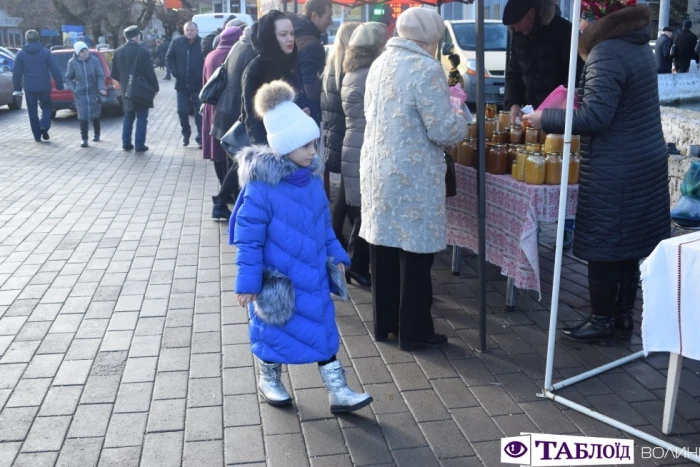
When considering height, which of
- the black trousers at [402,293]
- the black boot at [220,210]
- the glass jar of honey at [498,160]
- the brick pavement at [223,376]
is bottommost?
the brick pavement at [223,376]

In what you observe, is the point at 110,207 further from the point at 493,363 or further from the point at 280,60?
the point at 493,363

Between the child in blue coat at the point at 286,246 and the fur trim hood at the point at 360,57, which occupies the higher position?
the fur trim hood at the point at 360,57

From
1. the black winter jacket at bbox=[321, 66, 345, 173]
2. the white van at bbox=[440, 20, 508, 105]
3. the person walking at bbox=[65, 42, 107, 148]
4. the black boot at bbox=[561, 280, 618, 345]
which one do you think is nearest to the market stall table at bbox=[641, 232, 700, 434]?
the black boot at bbox=[561, 280, 618, 345]

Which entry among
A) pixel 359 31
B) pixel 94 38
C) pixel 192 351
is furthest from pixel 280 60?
pixel 94 38

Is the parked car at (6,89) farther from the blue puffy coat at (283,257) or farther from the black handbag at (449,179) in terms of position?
the blue puffy coat at (283,257)

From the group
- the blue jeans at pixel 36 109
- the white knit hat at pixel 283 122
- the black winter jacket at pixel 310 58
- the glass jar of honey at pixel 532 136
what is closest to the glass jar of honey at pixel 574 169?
the glass jar of honey at pixel 532 136

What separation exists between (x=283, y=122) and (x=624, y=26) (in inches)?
73.4

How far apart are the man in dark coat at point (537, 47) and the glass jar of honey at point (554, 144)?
0.84 metres

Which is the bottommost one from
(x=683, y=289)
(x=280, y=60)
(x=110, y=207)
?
(x=110, y=207)

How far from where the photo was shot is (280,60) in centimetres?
595

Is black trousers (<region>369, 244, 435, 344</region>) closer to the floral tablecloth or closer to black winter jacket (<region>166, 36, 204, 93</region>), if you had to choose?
the floral tablecloth

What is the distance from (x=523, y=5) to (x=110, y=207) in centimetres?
500

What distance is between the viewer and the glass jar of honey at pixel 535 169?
14.9 ft

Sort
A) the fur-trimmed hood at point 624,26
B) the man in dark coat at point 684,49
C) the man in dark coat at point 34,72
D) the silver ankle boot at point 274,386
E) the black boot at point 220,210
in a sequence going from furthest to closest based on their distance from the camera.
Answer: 1. the man in dark coat at point 684,49
2. the man in dark coat at point 34,72
3. the black boot at point 220,210
4. the fur-trimmed hood at point 624,26
5. the silver ankle boot at point 274,386
